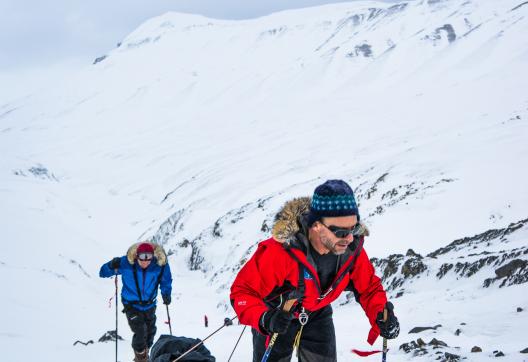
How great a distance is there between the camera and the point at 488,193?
16.4 m

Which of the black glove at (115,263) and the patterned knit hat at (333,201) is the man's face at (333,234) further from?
the black glove at (115,263)

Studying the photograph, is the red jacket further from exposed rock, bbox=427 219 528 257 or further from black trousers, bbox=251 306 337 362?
exposed rock, bbox=427 219 528 257

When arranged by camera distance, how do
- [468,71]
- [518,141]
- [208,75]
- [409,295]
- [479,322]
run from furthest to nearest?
[208,75] → [468,71] → [518,141] → [409,295] → [479,322]

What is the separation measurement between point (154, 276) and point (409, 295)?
623 centimetres

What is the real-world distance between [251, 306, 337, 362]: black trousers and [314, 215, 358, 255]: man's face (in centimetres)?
94

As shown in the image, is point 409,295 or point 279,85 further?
point 279,85

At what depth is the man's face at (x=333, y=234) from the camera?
3.43 meters

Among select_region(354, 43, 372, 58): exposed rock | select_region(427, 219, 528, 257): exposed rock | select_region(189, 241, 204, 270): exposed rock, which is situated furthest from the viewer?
select_region(354, 43, 372, 58): exposed rock

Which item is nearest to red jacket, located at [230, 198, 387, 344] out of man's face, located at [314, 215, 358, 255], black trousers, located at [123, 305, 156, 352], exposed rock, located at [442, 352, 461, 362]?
man's face, located at [314, 215, 358, 255]

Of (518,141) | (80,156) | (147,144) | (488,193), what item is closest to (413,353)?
Result: (488,193)

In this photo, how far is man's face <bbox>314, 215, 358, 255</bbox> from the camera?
11.3ft

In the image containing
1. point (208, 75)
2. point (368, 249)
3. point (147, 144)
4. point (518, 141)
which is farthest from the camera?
point (208, 75)

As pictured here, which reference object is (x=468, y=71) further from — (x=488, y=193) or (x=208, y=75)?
(x=208, y=75)

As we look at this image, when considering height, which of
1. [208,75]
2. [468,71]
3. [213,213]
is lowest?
[213,213]
